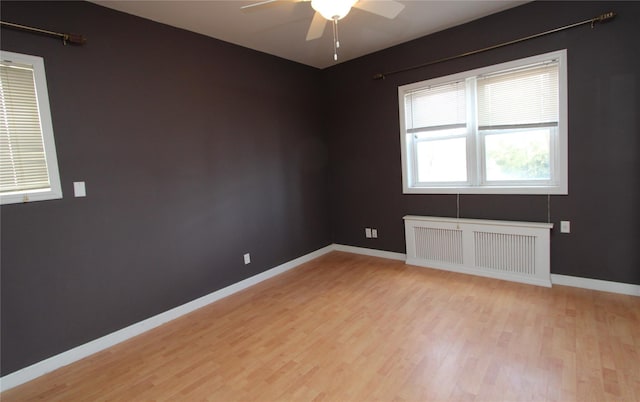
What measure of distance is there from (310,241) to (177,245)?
1.98 meters

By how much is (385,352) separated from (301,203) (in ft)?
8.33

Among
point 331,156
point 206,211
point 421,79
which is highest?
point 421,79

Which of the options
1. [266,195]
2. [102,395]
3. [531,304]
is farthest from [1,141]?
[531,304]

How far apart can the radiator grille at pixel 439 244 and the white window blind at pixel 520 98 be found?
1265 mm

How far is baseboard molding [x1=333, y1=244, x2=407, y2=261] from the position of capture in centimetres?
424

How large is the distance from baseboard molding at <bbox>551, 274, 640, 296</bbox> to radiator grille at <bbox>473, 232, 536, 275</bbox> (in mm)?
245

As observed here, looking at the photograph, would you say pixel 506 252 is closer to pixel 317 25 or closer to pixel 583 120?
pixel 583 120

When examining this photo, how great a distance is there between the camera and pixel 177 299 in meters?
3.03

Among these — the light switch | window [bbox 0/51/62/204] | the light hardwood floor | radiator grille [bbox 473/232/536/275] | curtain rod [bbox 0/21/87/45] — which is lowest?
the light hardwood floor

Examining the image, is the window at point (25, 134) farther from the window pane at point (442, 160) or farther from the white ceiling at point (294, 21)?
the window pane at point (442, 160)

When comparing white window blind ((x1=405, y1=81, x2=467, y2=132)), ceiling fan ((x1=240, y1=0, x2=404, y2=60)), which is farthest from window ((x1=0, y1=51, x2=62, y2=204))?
white window blind ((x1=405, y1=81, x2=467, y2=132))

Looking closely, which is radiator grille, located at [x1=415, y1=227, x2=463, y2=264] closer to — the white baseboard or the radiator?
the radiator

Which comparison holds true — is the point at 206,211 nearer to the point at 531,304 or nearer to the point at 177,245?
the point at 177,245

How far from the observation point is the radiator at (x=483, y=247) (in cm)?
312
